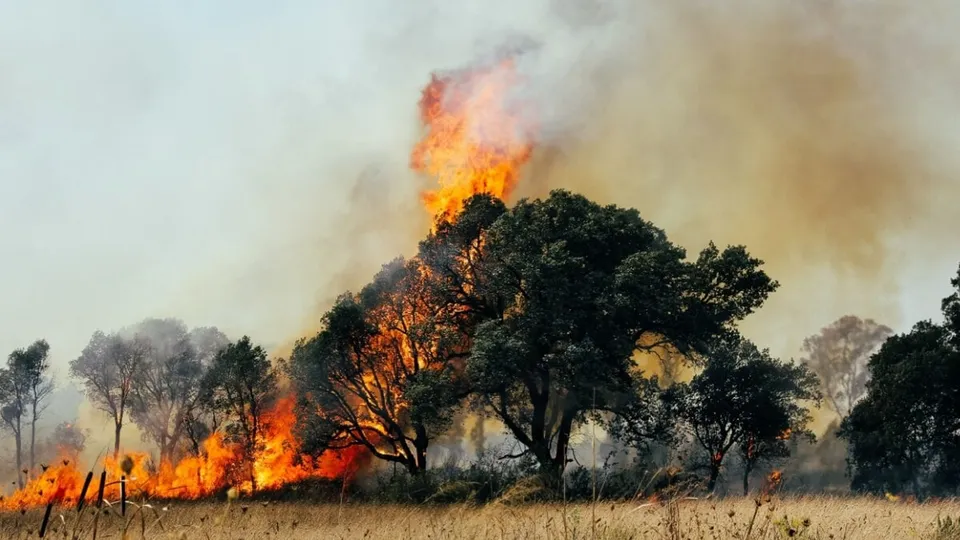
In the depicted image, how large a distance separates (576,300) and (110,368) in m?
56.6

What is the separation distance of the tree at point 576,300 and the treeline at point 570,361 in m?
0.10

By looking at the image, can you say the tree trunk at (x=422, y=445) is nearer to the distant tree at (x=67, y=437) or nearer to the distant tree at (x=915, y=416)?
the distant tree at (x=915, y=416)

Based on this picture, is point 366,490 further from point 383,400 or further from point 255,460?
point 255,460

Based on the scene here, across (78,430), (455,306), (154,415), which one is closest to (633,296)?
(455,306)

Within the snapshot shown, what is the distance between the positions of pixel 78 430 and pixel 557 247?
77.4 metres

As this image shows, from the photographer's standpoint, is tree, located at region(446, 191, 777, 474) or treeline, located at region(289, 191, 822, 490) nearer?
tree, located at region(446, 191, 777, 474)

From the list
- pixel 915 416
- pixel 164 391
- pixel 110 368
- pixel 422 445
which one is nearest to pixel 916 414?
pixel 915 416

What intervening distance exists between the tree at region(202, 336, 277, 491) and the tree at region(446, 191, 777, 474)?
16322 millimetres

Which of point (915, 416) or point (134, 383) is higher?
point (134, 383)

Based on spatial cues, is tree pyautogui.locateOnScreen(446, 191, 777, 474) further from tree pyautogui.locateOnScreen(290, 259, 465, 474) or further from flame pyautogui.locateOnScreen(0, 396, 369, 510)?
flame pyautogui.locateOnScreen(0, 396, 369, 510)

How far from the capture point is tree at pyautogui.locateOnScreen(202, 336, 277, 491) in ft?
135

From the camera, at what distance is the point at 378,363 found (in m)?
35.5

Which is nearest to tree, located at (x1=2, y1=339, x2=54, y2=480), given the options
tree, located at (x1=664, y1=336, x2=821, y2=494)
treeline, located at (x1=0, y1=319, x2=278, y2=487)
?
treeline, located at (x1=0, y1=319, x2=278, y2=487)

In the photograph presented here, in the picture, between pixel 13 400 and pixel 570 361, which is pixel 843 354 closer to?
pixel 570 361
